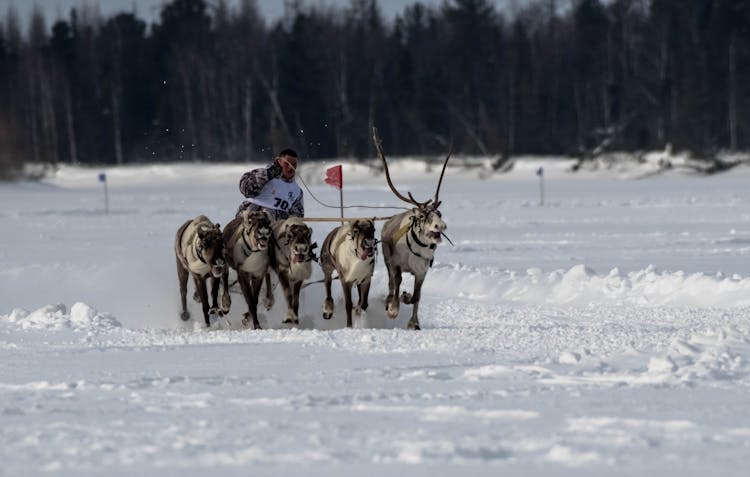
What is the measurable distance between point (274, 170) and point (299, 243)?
1444mm

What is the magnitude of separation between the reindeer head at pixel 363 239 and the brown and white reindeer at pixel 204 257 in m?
1.02

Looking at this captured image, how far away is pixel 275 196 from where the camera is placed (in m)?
11.1

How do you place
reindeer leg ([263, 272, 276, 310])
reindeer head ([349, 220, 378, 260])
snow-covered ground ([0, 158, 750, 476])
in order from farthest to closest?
reindeer leg ([263, 272, 276, 310]) < reindeer head ([349, 220, 378, 260]) < snow-covered ground ([0, 158, 750, 476])

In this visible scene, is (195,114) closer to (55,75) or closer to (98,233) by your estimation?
(55,75)

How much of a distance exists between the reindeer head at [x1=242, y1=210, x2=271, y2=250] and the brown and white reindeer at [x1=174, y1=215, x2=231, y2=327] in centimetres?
25

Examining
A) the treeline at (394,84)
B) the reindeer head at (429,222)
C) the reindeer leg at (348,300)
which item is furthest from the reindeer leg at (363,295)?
the treeline at (394,84)

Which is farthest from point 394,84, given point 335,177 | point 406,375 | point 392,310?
point 406,375

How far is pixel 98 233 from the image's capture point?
22.0 meters

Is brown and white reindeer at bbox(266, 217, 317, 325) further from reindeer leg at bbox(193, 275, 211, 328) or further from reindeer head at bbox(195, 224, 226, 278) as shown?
reindeer leg at bbox(193, 275, 211, 328)

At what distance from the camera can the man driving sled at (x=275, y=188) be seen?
11.0 meters

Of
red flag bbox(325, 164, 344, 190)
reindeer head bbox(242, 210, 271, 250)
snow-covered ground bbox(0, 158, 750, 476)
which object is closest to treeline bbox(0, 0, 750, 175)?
snow-covered ground bbox(0, 158, 750, 476)

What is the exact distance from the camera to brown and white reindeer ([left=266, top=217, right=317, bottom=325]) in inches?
385

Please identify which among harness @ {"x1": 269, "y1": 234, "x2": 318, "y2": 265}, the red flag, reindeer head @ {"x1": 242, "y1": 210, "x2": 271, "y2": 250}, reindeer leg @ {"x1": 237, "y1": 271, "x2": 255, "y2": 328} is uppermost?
the red flag

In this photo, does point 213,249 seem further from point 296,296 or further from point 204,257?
point 296,296
